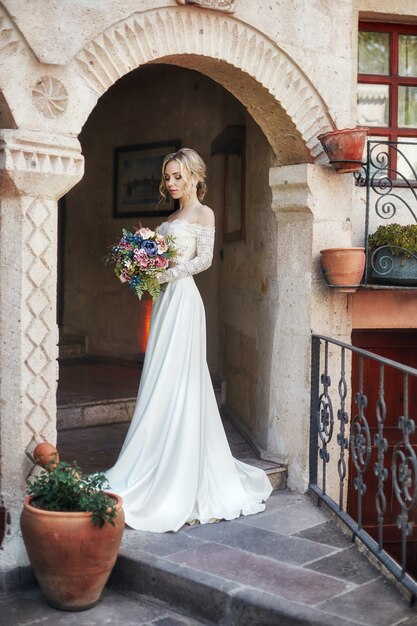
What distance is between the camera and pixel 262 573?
429 cm

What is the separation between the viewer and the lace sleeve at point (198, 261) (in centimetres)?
516

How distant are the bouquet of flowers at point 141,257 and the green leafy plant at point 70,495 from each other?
1.18 m

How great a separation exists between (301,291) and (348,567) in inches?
75.5

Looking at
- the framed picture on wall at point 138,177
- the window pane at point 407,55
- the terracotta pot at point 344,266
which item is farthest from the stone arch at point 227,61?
the framed picture on wall at point 138,177

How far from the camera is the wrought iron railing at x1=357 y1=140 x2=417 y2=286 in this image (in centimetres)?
576

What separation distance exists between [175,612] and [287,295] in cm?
233

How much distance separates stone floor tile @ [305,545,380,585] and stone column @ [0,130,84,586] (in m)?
1.58

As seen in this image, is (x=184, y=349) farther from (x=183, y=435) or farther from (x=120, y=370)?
(x=120, y=370)

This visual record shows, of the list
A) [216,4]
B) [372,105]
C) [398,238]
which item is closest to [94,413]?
[398,238]

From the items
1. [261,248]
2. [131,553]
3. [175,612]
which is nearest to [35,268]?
[131,553]

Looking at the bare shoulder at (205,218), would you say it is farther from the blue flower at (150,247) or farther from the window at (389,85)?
the window at (389,85)

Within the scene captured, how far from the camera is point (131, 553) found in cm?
451

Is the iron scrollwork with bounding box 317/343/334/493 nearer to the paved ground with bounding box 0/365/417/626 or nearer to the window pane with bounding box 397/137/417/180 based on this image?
the paved ground with bounding box 0/365/417/626

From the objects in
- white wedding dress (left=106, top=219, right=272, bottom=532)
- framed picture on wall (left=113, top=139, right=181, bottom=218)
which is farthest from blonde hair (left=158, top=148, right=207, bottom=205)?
framed picture on wall (left=113, top=139, right=181, bottom=218)
